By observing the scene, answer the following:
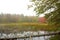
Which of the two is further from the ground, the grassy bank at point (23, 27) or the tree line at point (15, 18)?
the tree line at point (15, 18)

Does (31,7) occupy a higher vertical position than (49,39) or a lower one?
higher

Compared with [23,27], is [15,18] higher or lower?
higher

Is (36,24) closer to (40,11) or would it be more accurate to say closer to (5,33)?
(40,11)

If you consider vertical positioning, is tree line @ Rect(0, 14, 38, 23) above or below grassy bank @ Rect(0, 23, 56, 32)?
above

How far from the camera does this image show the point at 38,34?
520 cm

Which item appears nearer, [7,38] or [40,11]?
[7,38]

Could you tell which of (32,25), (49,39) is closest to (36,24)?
(32,25)

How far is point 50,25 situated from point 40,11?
44cm

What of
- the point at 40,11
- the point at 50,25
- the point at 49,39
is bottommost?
the point at 49,39

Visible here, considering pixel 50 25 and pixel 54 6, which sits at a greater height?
pixel 54 6

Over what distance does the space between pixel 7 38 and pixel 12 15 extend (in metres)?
0.67

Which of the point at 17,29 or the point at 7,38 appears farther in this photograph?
the point at 17,29

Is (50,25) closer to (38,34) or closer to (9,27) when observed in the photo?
(38,34)

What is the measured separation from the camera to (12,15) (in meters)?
5.16
